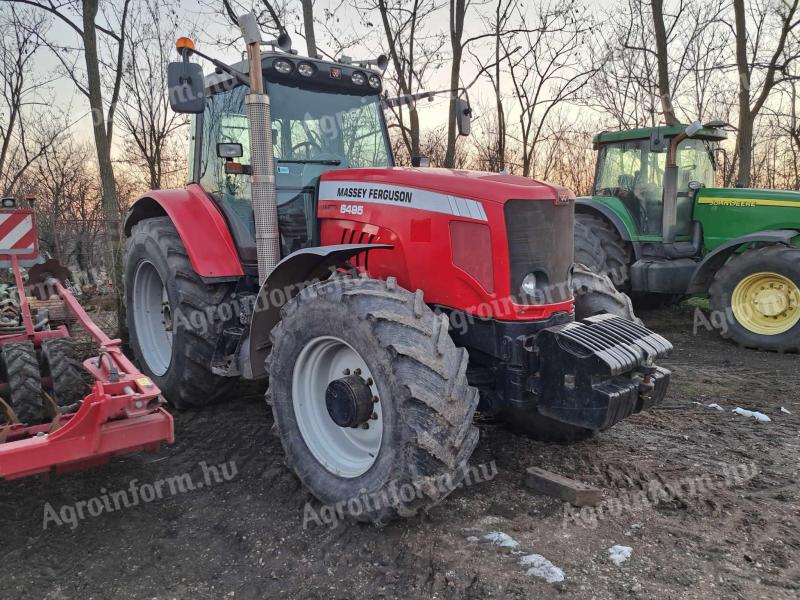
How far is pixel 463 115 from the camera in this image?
442cm

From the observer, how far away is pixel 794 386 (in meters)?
5.33

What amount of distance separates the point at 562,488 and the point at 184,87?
2962 mm

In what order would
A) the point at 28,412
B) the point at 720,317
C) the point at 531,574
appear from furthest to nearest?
the point at 720,317, the point at 28,412, the point at 531,574

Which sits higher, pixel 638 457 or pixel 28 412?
pixel 28 412

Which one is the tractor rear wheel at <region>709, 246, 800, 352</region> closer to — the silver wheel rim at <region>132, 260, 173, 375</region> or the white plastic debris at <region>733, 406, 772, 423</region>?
the white plastic debris at <region>733, 406, 772, 423</region>

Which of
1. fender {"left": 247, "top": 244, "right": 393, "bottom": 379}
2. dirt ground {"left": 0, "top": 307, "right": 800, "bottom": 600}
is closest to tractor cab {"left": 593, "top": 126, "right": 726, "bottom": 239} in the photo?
dirt ground {"left": 0, "top": 307, "right": 800, "bottom": 600}

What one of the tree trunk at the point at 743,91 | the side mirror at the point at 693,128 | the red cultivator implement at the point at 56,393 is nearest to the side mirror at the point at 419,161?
the red cultivator implement at the point at 56,393

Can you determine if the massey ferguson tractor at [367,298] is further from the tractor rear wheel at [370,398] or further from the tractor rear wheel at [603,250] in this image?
the tractor rear wheel at [603,250]

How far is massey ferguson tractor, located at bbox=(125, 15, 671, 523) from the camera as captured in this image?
275 centimetres

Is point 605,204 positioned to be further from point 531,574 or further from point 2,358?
point 2,358

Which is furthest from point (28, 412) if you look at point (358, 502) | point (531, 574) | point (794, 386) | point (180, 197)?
point (794, 386)

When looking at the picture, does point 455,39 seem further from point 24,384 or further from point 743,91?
point 24,384

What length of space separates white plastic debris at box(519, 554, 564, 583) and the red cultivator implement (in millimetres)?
1835

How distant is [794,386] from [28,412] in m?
5.92
